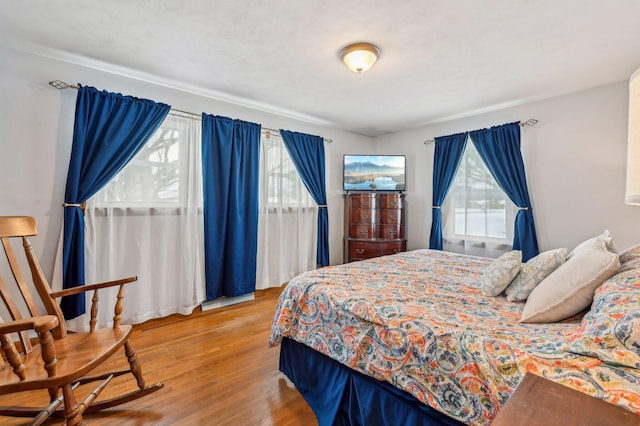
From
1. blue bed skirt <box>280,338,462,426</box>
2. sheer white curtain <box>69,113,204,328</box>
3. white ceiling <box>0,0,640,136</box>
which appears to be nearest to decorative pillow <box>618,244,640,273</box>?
blue bed skirt <box>280,338,462,426</box>

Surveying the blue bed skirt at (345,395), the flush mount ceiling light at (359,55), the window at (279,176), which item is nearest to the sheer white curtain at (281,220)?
the window at (279,176)

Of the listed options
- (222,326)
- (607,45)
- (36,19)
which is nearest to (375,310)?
(222,326)

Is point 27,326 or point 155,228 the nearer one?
point 27,326

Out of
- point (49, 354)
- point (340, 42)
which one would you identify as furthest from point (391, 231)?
point (49, 354)

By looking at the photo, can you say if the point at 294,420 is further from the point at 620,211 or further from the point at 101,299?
the point at 620,211

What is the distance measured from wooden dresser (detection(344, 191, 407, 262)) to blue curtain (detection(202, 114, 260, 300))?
1614 mm

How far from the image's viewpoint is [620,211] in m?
2.83

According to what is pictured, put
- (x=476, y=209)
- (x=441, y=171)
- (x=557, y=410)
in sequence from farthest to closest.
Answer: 1. (x=441, y=171)
2. (x=476, y=209)
3. (x=557, y=410)

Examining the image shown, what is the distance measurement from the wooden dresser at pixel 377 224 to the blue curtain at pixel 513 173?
1332 mm

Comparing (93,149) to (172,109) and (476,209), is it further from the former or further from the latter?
(476,209)

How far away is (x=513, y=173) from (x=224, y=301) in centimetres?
383

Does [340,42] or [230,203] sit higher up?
[340,42]

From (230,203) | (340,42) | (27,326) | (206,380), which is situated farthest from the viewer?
(230,203)

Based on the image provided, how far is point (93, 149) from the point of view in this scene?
2.55 meters
